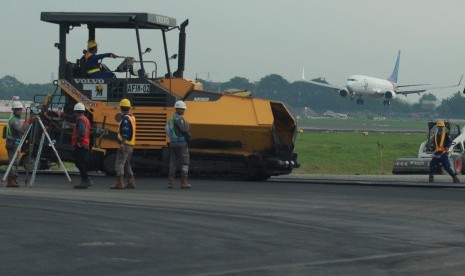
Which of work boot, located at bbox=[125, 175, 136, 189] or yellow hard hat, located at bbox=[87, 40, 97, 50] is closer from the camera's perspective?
work boot, located at bbox=[125, 175, 136, 189]

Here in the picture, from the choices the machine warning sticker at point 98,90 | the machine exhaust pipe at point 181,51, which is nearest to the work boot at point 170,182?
the machine warning sticker at point 98,90

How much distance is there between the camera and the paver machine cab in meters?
22.7

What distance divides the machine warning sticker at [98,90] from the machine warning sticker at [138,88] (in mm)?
532

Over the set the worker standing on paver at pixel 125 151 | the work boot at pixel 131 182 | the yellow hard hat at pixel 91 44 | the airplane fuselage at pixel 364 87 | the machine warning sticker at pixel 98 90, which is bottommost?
the work boot at pixel 131 182

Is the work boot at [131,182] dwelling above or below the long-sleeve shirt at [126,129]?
below

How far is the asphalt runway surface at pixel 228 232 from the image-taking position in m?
9.31

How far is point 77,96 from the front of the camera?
76.2 ft

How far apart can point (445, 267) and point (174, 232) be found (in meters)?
3.44

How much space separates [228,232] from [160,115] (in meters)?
11.2

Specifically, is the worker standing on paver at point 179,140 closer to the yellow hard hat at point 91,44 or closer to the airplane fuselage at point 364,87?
the yellow hard hat at point 91,44

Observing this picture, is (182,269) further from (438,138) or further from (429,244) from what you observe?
(438,138)

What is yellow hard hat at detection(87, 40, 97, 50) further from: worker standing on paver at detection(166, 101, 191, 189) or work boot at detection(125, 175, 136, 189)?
work boot at detection(125, 175, 136, 189)

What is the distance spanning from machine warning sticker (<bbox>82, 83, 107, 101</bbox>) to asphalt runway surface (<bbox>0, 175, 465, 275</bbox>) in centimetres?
442

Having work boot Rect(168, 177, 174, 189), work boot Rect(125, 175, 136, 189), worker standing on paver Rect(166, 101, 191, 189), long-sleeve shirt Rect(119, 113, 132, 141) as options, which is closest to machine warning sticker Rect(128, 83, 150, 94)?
worker standing on paver Rect(166, 101, 191, 189)
